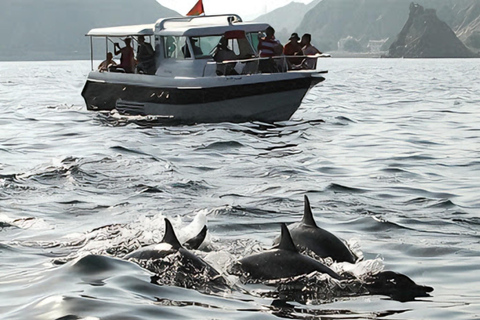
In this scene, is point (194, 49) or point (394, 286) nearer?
point (394, 286)

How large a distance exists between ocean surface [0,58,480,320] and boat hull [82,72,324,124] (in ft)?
1.51

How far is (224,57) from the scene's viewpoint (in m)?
23.3

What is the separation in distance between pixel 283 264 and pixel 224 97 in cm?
1546

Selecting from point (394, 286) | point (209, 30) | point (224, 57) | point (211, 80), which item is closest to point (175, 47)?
point (209, 30)

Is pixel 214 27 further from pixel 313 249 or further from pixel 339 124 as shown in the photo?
pixel 313 249

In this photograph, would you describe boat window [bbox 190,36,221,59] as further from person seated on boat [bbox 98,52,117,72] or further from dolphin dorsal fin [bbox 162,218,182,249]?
dolphin dorsal fin [bbox 162,218,182,249]

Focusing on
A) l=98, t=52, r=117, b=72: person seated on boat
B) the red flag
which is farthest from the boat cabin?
the red flag

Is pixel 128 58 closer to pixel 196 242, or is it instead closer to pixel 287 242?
pixel 196 242

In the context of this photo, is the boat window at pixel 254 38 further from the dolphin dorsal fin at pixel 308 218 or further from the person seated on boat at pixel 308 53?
the dolphin dorsal fin at pixel 308 218

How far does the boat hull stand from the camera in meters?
22.6

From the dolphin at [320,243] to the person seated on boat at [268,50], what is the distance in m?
14.8

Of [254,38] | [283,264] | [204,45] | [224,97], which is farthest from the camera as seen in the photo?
[254,38]

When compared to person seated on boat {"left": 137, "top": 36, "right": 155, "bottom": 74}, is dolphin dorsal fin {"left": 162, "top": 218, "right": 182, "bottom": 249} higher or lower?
higher

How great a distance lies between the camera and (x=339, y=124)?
82.7 feet
